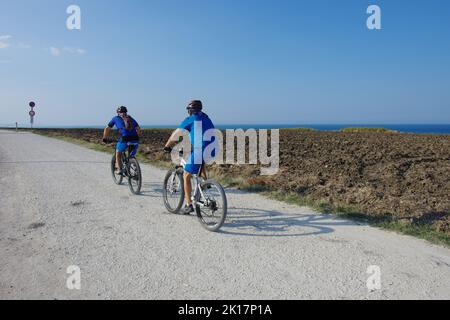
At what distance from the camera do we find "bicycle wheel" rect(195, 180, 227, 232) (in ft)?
19.5

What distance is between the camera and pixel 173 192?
7.31 m

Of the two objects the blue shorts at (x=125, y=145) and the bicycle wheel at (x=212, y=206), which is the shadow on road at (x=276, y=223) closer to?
the bicycle wheel at (x=212, y=206)

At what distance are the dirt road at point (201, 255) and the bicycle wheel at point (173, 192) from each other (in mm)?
204

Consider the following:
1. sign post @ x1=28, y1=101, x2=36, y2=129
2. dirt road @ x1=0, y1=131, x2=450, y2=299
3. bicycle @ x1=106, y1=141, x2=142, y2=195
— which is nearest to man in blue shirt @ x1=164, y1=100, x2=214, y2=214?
dirt road @ x1=0, y1=131, x2=450, y2=299

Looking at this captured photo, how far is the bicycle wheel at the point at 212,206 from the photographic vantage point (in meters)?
5.94

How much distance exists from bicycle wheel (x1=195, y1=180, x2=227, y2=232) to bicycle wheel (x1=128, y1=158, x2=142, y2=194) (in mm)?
3090

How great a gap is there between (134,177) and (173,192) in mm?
2228

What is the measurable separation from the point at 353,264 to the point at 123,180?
789 cm

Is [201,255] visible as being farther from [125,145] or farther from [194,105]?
[125,145]

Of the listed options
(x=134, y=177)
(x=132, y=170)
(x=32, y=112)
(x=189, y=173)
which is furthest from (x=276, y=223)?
(x=32, y=112)

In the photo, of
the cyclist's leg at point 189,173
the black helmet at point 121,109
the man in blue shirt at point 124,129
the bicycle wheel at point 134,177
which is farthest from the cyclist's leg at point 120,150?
the cyclist's leg at point 189,173
